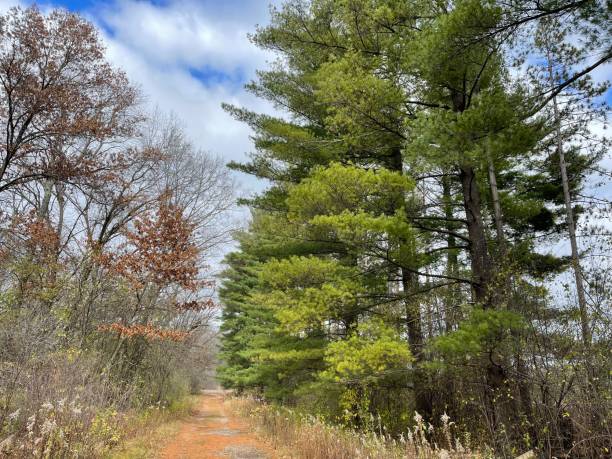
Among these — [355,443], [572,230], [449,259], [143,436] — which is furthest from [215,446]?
[572,230]

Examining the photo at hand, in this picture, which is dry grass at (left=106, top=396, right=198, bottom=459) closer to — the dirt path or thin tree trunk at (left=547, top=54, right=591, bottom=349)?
the dirt path

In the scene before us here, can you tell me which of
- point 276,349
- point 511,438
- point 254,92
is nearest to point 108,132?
point 254,92

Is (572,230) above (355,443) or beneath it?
above

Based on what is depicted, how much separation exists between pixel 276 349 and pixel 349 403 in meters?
2.44

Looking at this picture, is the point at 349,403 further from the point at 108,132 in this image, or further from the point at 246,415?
the point at 246,415

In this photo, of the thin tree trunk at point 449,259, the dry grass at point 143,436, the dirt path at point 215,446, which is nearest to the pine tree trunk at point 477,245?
the thin tree trunk at point 449,259

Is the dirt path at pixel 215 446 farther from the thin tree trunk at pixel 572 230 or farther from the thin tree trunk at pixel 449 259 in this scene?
the thin tree trunk at pixel 572 230

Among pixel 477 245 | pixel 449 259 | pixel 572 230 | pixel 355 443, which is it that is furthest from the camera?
pixel 449 259

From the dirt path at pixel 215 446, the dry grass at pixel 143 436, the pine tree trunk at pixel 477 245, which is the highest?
the pine tree trunk at pixel 477 245

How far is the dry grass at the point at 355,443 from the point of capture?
15.9 ft

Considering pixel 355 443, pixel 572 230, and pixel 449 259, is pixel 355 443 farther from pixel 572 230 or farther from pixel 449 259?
pixel 572 230

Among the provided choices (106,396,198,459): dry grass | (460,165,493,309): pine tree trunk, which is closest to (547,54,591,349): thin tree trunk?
(460,165,493,309): pine tree trunk

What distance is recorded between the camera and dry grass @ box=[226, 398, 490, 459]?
486 cm

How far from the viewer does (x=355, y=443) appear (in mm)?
6293
